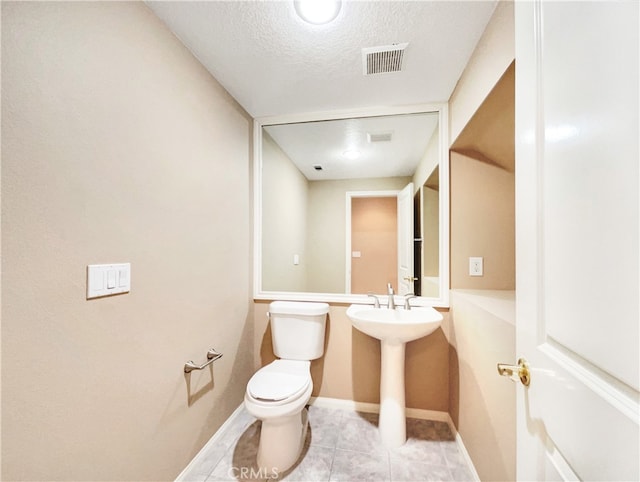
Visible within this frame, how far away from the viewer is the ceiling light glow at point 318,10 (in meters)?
1.10

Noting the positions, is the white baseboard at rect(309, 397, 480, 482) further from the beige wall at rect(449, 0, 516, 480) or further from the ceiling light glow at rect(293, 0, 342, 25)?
the ceiling light glow at rect(293, 0, 342, 25)

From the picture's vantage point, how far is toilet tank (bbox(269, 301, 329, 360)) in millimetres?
1833

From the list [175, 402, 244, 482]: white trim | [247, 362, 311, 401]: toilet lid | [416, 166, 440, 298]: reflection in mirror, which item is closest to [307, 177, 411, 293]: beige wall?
[416, 166, 440, 298]: reflection in mirror

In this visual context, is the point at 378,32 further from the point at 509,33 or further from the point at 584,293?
the point at 584,293

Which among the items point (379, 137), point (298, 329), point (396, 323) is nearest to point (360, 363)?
point (298, 329)

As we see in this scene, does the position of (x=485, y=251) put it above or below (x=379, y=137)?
below

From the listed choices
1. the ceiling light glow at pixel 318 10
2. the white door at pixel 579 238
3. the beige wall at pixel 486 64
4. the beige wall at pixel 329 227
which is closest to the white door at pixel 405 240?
the beige wall at pixel 329 227

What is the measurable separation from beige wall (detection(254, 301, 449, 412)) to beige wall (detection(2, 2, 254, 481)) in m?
0.72

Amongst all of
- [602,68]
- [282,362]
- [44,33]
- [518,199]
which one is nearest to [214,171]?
[44,33]

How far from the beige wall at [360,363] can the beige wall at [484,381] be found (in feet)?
0.31

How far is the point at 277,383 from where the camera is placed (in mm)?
1470

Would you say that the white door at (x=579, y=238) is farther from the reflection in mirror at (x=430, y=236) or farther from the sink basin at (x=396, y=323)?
the reflection in mirror at (x=430, y=236)

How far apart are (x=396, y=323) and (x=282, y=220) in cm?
137

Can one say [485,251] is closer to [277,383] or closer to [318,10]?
[277,383]
